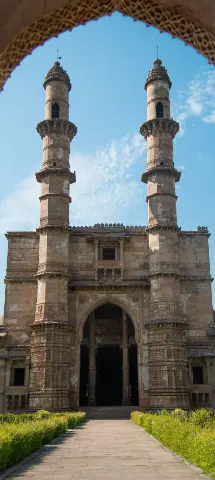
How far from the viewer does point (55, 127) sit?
30266 mm

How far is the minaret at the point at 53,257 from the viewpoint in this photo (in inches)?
1007

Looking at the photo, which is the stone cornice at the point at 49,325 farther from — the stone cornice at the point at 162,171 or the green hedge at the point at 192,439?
the green hedge at the point at 192,439

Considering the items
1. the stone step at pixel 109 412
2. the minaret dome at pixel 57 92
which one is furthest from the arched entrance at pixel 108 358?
the minaret dome at pixel 57 92

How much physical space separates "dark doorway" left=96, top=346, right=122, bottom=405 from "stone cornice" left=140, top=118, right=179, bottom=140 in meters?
15.1

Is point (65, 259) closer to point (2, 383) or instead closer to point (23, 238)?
point (23, 238)

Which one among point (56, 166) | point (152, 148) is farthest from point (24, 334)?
point (152, 148)

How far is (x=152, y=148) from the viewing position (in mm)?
30172

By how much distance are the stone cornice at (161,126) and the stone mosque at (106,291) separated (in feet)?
0.19

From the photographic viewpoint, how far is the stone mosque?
26.1m

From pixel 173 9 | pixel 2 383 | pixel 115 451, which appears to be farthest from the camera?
pixel 2 383

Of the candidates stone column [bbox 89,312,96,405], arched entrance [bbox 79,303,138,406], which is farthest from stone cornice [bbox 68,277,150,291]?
stone column [bbox 89,312,96,405]

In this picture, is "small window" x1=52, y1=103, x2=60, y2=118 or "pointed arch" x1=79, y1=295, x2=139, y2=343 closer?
"pointed arch" x1=79, y1=295, x2=139, y2=343

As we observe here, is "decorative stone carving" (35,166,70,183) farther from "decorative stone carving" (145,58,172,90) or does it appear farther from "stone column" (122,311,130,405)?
"stone column" (122,311,130,405)

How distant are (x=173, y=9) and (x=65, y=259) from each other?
75.6 ft
